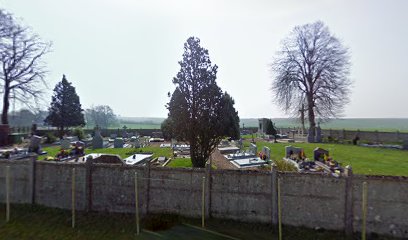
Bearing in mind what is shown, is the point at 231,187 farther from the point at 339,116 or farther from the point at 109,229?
the point at 339,116

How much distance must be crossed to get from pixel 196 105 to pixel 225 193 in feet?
18.8

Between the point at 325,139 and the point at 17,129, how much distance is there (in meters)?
44.3

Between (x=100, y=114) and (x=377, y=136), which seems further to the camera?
(x=100, y=114)

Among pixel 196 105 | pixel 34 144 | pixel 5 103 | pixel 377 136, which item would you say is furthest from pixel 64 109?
pixel 377 136

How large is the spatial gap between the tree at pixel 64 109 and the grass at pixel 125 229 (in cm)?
3387

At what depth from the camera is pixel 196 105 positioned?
12648mm

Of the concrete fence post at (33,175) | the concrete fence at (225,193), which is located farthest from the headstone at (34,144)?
the concrete fence post at (33,175)

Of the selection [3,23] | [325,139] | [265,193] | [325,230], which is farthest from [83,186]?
[325,139]

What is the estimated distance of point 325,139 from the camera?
107ft

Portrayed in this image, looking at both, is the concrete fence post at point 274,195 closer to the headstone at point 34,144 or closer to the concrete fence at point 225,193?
the concrete fence at point 225,193

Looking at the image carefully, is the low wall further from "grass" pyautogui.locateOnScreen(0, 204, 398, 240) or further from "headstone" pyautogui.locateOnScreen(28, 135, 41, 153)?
"headstone" pyautogui.locateOnScreen(28, 135, 41, 153)

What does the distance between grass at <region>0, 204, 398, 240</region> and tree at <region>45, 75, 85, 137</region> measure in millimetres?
33870

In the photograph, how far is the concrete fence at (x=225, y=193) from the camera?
679 cm

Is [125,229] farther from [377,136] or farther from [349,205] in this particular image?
[377,136]
